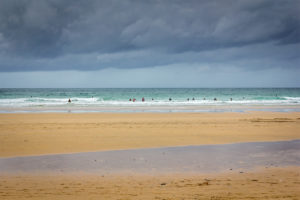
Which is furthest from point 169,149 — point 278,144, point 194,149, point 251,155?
point 278,144

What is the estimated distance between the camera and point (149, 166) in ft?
23.5

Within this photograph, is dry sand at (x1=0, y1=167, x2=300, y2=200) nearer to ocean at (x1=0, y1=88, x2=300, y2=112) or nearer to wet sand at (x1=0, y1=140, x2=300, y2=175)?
wet sand at (x1=0, y1=140, x2=300, y2=175)

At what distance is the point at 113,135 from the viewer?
41.7 ft

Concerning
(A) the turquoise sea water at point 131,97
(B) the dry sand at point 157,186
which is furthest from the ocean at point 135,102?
(B) the dry sand at point 157,186

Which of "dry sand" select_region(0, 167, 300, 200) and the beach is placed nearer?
"dry sand" select_region(0, 167, 300, 200)

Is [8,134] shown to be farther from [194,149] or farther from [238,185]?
[238,185]

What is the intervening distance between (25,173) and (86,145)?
3.90 meters

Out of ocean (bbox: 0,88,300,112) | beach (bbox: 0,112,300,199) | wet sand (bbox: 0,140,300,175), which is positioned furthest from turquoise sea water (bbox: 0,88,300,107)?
wet sand (bbox: 0,140,300,175)

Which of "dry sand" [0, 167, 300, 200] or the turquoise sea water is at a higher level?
the turquoise sea water

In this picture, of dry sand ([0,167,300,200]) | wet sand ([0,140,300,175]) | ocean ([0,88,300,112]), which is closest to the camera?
dry sand ([0,167,300,200])

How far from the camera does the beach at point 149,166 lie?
528cm

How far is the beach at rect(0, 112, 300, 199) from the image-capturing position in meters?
5.28

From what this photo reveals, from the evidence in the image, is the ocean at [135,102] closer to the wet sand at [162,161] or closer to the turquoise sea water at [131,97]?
the turquoise sea water at [131,97]

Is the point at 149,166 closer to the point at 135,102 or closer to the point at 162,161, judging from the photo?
the point at 162,161
